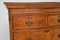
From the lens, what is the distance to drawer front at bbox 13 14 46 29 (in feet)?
4.02

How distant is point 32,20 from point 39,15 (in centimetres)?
9

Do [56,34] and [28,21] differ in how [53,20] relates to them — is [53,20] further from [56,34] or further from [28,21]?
[28,21]

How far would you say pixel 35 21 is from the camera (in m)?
1.24

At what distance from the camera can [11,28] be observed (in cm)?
123

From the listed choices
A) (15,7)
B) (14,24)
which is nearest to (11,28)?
(14,24)

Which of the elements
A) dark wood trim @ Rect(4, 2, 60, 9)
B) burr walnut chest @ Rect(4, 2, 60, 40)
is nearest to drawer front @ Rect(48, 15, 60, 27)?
burr walnut chest @ Rect(4, 2, 60, 40)

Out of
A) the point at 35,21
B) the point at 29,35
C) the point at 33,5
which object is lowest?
the point at 29,35

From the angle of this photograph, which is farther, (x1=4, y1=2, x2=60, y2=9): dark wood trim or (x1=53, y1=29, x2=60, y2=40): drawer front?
(x1=53, y1=29, x2=60, y2=40): drawer front

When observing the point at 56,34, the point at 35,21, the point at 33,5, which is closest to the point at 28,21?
the point at 35,21

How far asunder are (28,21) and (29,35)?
15cm

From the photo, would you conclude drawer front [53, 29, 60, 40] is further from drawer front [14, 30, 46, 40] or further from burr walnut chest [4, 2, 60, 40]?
drawer front [14, 30, 46, 40]

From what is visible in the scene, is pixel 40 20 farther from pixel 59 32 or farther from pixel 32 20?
pixel 59 32

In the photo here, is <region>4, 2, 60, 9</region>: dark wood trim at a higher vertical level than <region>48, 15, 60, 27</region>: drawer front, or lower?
higher

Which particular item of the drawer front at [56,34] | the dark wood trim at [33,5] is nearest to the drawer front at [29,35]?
the drawer front at [56,34]
